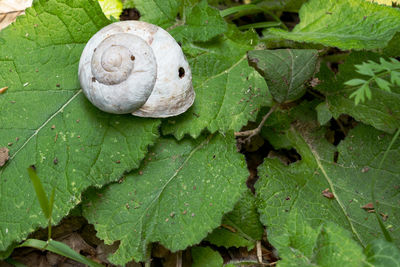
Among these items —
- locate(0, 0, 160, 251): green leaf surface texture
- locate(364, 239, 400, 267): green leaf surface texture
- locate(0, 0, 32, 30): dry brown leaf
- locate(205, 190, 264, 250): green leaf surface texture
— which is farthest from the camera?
locate(0, 0, 32, 30): dry brown leaf

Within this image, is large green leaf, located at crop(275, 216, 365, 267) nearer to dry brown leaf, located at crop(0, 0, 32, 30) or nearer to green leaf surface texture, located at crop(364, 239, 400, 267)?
green leaf surface texture, located at crop(364, 239, 400, 267)

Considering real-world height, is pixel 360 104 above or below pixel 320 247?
above

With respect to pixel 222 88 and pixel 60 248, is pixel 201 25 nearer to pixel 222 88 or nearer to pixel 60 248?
pixel 222 88

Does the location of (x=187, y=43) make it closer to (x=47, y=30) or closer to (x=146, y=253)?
(x=47, y=30)

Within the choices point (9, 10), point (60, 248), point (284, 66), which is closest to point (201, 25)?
point (284, 66)

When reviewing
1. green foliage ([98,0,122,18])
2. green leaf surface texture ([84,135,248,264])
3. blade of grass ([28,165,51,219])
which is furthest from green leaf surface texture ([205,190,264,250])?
green foliage ([98,0,122,18])

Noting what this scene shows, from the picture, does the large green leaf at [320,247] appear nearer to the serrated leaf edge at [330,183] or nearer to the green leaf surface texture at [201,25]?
the serrated leaf edge at [330,183]

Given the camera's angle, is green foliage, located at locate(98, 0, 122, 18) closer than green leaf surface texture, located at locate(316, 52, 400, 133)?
No
